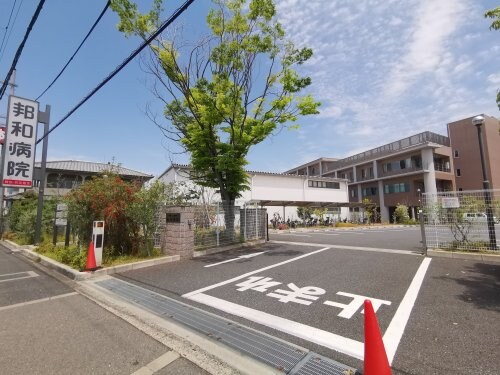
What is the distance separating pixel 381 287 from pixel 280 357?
10.6ft

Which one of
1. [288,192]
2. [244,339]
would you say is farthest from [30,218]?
[288,192]

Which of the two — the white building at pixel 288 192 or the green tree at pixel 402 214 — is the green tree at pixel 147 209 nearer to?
the white building at pixel 288 192

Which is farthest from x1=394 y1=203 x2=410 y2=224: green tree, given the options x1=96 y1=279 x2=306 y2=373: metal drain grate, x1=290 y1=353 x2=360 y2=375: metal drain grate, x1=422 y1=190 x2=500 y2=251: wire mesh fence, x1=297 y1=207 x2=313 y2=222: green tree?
x1=290 y1=353 x2=360 y2=375: metal drain grate

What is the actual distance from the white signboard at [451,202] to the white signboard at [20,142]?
1533 centimetres

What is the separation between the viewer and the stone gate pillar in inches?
351

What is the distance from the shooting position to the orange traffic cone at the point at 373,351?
232 centimetres

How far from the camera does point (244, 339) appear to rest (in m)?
3.50

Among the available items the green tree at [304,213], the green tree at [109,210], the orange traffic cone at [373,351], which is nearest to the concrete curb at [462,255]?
the orange traffic cone at [373,351]

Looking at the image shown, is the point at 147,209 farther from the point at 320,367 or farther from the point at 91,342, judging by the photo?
the point at 320,367

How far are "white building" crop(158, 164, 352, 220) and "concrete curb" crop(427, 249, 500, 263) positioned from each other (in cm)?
1600

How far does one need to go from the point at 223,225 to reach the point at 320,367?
27.2 feet

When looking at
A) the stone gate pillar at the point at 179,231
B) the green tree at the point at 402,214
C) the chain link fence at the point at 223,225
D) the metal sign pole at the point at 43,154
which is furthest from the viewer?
the green tree at the point at 402,214

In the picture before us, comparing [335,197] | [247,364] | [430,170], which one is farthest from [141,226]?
[430,170]

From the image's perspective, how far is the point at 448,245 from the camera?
8.48 meters
